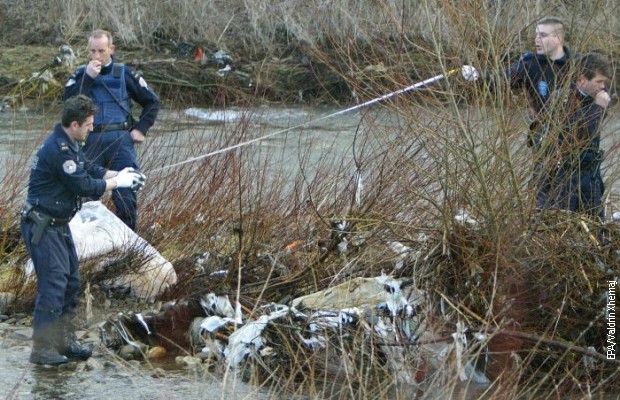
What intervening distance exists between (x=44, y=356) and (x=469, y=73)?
2.83 m

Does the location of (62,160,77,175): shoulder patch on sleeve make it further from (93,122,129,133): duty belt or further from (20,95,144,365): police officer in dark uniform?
(93,122,129,133): duty belt

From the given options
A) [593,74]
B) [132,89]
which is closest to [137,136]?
[132,89]

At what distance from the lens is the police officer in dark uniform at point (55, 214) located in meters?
6.31

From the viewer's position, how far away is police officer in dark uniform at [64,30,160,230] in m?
8.40

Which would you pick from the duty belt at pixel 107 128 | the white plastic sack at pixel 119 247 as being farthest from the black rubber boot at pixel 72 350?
the duty belt at pixel 107 128

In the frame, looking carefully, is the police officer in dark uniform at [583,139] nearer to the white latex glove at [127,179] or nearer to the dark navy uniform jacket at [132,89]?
the white latex glove at [127,179]

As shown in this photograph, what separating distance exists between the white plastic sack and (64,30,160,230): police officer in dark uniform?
0.68 m

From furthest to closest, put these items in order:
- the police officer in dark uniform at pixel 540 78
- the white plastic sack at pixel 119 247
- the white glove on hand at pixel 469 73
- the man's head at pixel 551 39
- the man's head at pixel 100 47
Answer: the man's head at pixel 100 47 < the white plastic sack at pixel 119 247 < the man's head at pixel 551 39 < the police officer in dark uniform at pixel 540 78 < the white glove on hand at pixel 469 73

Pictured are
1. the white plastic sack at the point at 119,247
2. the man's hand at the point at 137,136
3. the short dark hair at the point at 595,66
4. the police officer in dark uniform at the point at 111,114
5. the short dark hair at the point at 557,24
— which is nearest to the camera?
the short dark hair at the point at 595,66

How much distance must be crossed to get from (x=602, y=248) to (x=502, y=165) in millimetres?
791

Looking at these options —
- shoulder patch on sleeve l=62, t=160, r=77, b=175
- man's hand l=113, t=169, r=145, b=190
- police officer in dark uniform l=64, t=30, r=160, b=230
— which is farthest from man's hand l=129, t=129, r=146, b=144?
shoulder patch on sleeve l=62, t=160, r=77, b=175

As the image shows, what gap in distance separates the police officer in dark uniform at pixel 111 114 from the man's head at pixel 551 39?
3.16 metres

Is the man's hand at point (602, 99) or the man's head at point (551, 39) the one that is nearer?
the man's hand at point (602, 99)

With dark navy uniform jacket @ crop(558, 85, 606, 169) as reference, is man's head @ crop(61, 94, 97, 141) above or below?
above
